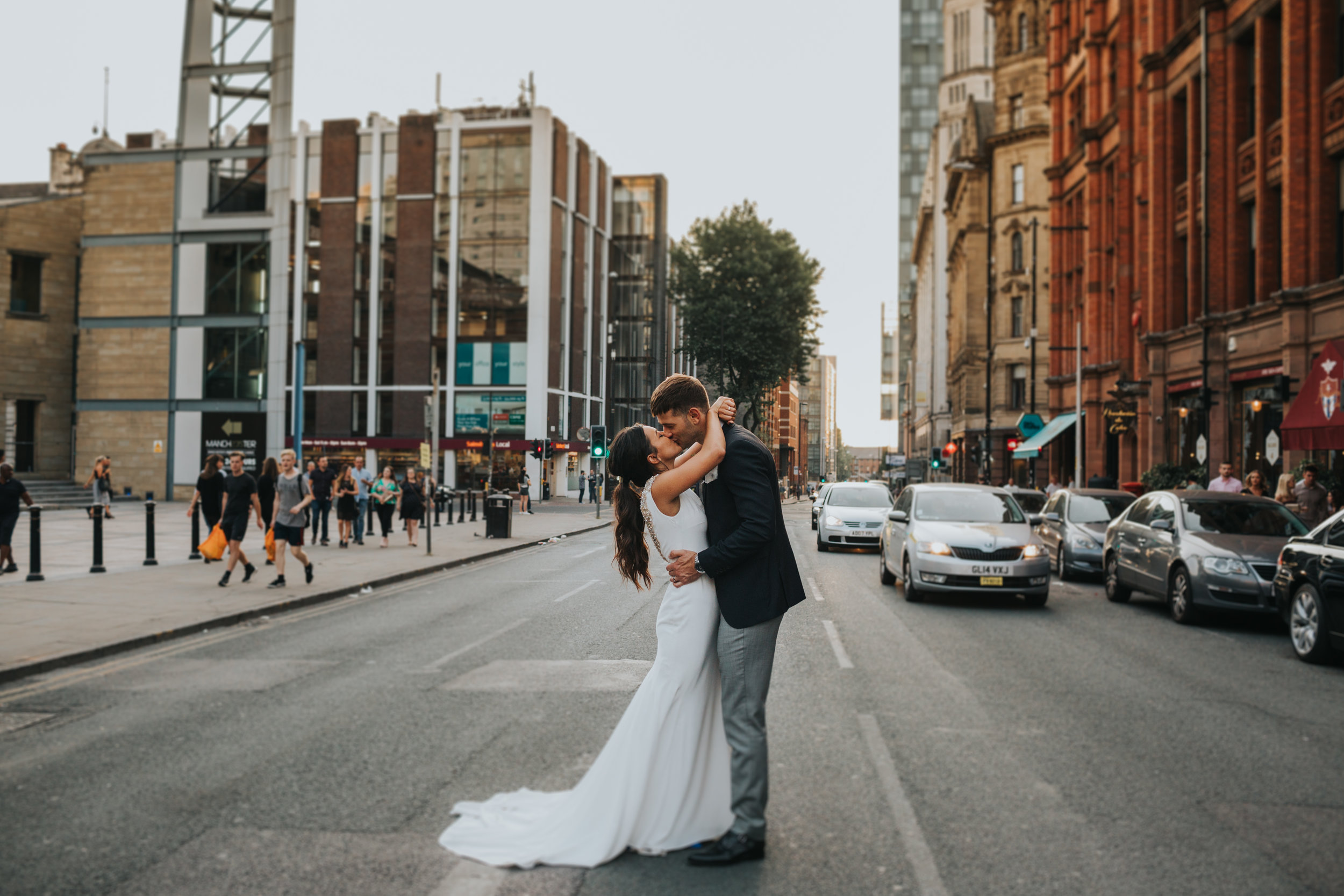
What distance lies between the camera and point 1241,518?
12.5 m

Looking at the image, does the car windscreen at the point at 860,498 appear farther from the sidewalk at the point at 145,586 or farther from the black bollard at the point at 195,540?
the black bollard at the point at 195,540

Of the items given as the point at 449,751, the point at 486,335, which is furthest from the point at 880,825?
the point at 486,335

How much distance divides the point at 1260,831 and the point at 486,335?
178 ft

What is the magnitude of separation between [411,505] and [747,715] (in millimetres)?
19546

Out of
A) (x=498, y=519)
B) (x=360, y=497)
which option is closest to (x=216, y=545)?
(x=360, y=497)

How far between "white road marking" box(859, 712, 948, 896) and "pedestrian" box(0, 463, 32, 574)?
13.7m

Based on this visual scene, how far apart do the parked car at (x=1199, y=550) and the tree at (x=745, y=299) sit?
3737 centimetres

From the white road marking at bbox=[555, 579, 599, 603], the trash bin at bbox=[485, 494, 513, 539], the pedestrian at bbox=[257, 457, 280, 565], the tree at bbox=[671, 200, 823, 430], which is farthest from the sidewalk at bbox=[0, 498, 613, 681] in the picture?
the tree at bbox=[671, 200, 823, 430]

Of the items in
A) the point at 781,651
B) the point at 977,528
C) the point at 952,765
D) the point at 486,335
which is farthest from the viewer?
the point at 486,335

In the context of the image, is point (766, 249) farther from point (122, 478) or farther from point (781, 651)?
point (781, 651)

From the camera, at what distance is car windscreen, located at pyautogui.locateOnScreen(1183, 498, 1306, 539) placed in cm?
1220

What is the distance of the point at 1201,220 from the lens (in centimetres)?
2711

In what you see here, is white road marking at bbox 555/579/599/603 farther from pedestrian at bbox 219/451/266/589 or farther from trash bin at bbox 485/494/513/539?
trash bin at bbox 485/494/513/539

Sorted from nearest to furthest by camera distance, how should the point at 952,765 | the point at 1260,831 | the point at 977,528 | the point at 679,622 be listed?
the point at 679,622, the point at 1260,831, the point at 952,765, the point at 977,528
